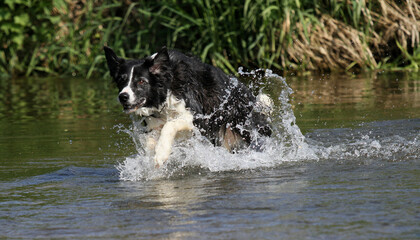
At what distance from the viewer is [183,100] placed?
6016 millimetres

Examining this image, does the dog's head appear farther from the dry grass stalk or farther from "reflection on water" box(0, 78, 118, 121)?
the dry grass stalk

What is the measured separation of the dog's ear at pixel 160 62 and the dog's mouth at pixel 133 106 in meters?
0.28

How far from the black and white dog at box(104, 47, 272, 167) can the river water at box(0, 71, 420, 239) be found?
198mm

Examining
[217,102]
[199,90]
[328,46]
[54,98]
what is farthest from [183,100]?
Result: [328,46]

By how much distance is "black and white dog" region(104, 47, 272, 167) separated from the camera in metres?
5.75

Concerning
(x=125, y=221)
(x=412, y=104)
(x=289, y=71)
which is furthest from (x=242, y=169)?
(x=289, y=71)

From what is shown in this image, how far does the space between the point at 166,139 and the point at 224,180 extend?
2.26 feet

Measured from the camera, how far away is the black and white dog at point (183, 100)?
5.75m

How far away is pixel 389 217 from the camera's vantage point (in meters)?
3.87

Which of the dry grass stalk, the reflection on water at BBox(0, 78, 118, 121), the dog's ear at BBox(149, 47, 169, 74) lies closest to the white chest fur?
the dog's ear at BBox(149, 47, 169, 74)

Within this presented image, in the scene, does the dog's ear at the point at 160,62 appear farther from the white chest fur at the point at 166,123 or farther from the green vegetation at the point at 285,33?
the green vegetation at the point at 285,33

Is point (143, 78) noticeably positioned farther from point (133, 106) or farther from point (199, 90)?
point (199, 90)

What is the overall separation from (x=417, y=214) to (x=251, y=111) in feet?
10.2

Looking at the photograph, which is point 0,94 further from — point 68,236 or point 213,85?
point 68,236
